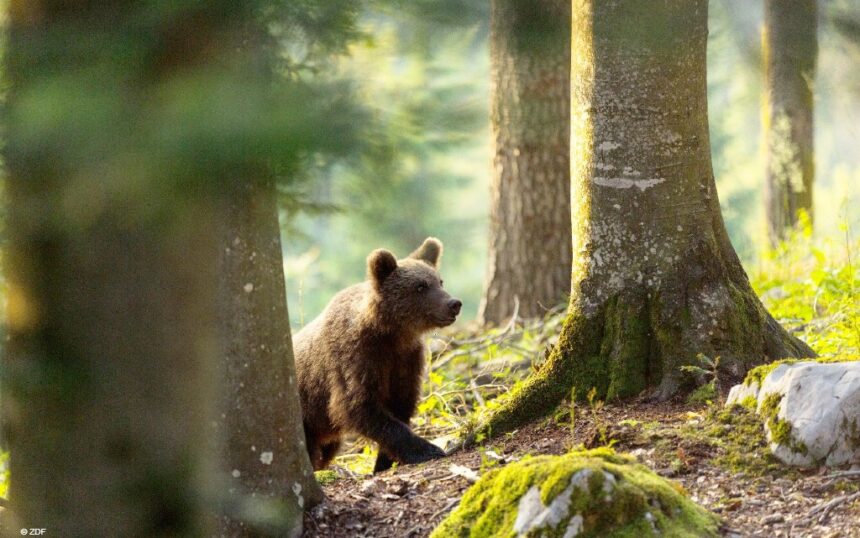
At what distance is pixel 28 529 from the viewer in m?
1.87

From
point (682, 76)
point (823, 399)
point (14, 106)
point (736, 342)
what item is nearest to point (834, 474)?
point (823, 399)

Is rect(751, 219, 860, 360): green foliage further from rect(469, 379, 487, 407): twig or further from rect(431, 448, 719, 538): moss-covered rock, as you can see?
rect(469, 379, 487, 407): twig

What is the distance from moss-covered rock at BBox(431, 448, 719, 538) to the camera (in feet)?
10.3

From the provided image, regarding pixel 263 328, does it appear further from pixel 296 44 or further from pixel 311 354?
pixel 296 44

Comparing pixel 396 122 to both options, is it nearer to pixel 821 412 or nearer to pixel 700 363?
pixel 821 412

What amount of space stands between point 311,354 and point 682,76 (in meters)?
3.02

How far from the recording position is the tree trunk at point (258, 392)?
12.6 ft

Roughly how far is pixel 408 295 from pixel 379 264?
0.29 metres

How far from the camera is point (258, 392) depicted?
397 cm

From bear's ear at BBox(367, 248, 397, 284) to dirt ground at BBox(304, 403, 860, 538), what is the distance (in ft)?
5.28

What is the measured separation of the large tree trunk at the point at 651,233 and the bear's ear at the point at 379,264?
180cm

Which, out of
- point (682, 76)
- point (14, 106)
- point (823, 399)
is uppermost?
point (682, 76)

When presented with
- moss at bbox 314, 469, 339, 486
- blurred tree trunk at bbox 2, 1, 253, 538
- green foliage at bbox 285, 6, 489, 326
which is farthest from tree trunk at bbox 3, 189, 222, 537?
moss at bbox 314, 469, 339, 486

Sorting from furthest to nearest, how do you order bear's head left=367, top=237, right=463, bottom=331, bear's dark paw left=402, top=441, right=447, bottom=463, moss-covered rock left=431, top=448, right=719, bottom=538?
bear's head left=367, top=237, right=463, bottom=331 < bear's dark paw left=402, top=441, right=447, bottom=463 < moss-covered rock left=431, top=448, right=719, bottom=538
